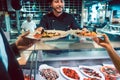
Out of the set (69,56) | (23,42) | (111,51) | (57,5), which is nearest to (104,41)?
(111,51)

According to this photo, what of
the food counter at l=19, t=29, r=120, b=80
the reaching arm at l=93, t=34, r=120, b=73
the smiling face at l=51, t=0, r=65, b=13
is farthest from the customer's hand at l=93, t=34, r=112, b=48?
the smiling face at l=51, t=0, r=65, b=13

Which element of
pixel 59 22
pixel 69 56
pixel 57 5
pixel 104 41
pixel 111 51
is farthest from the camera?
pixel 59 22

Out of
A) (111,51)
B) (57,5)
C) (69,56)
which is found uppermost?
(57,5)

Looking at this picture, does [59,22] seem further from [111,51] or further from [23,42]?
[111,51]

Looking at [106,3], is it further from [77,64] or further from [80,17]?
[77,64]

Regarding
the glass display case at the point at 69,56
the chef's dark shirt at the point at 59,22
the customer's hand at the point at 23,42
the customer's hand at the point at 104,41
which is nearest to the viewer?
the customer's hand at the point at 104,41

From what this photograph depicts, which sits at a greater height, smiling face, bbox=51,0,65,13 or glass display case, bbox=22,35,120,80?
smiling face, bbox=51,0,65,13

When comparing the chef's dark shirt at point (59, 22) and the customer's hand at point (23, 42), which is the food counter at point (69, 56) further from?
the chef's dark shirt at point (59, 22)

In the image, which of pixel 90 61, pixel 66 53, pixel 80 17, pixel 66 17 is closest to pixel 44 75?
pixel 66 53

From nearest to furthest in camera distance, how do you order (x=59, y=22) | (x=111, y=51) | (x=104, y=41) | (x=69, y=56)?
1. (x=111, y=51)
2. (x=104, y=41)
3. (x=69, y=56)
4. (x=59, y=22)

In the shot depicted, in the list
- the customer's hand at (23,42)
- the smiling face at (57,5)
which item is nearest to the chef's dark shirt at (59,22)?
the smiling face at (57,5)

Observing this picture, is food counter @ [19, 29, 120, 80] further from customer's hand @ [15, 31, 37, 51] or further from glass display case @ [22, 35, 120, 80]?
customer's hand @ [15, 31, 37, 51]

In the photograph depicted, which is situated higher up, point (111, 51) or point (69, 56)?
point (111, 51)

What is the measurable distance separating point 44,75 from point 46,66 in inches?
6.2
